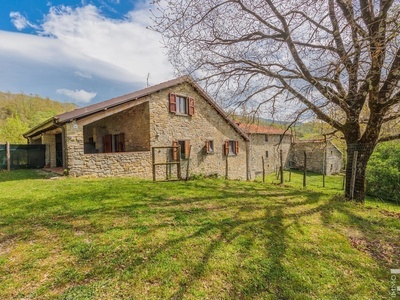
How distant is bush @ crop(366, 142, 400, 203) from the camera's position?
14875mm

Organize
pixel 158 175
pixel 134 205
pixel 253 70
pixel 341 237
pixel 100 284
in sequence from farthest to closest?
1. pixel 158 175
2. pixel 253 70
3. pixel 134 205
4. pixel 341 237
5. pixel 100 284

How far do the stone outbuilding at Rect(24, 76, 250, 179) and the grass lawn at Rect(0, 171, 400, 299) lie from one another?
145 inches

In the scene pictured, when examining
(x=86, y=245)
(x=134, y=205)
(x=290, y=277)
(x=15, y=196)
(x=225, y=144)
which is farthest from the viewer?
(x=225, y=144)

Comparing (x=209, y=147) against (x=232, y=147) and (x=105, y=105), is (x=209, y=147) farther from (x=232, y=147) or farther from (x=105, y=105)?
(x=105, y=105)

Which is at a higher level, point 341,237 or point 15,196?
point 15,196

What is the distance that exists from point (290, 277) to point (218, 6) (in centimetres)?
641

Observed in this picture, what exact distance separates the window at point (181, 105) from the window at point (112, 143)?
3.73m

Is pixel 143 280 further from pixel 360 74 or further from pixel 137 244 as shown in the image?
pixel 360 74

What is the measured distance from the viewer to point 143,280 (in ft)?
8.29

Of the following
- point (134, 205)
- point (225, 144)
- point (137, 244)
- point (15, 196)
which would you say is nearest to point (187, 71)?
point (134, 205)

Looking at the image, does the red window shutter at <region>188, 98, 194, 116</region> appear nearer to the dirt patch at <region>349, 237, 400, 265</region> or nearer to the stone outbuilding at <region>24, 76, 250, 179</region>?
the stone outbuilding at <region>24, 76, 250, 179</region>

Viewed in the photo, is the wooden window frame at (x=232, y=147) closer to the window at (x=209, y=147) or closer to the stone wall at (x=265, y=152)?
the window at (x=209, y=147)

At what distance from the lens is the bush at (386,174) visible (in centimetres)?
1488

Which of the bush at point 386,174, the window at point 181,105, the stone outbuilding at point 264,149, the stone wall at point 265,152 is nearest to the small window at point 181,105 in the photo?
the window at point 181,105
